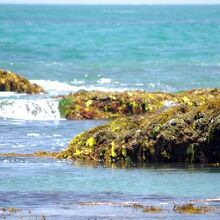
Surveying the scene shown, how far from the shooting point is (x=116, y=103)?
29.9 meters

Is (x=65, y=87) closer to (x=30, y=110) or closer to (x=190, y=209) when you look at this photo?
(x=30, y=110)

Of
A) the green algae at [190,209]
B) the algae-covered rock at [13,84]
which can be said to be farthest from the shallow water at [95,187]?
the algae-covered rock at [13,84]

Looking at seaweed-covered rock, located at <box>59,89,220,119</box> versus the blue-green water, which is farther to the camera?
the blue-green water

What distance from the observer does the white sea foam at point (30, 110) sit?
29406 millimetres

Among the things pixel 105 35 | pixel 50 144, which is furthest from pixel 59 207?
pixel 105 35

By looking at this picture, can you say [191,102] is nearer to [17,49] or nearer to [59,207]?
[59,207]

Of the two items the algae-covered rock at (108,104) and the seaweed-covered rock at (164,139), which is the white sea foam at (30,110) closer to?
the algae-covered rock at (108,104)

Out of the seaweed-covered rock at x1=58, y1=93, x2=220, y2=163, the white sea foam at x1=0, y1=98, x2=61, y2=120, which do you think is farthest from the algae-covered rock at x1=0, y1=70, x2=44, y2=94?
the seaweed-covered rock at x1=58, y1=93, x2=220, y2=163

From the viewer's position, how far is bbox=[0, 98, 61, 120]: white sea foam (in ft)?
96.5

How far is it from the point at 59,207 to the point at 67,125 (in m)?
12.0

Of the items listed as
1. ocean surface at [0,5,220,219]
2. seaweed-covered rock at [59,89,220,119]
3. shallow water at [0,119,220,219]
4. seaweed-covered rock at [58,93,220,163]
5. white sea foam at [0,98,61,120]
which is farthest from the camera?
white sea foam at [0,98,61,120]

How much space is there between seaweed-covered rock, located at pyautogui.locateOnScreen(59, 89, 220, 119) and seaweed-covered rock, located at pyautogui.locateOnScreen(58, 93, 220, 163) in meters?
8.20

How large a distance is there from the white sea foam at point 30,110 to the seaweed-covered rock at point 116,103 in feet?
0.90

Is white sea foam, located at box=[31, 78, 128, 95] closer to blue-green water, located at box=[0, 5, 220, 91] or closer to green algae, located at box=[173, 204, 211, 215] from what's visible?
blue-green water, located at box=[0, 5, 220, 91]
